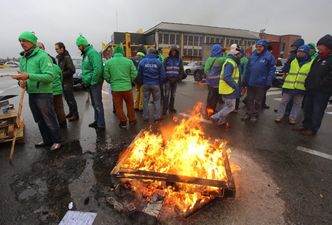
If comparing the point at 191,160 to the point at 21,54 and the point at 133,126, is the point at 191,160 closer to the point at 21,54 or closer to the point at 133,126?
the point at 133,126

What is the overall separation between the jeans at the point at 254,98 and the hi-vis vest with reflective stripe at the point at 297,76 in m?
0.67

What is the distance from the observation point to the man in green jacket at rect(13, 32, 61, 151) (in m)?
3.54

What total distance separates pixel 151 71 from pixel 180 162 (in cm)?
327

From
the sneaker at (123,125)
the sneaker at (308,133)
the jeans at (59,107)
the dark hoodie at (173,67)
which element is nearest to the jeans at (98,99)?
the sneaker at (123,125)

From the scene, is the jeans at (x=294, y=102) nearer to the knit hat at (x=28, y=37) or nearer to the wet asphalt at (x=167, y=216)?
the wet asphalt at (x=167, y=216)

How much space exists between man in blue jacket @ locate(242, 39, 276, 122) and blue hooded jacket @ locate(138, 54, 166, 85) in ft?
8.36

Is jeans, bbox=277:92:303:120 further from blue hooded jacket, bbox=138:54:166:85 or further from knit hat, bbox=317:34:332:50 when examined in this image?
blue hooded jacket, bbox=138:54:166:85

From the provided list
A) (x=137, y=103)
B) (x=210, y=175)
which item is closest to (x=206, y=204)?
(x=210, y=175)

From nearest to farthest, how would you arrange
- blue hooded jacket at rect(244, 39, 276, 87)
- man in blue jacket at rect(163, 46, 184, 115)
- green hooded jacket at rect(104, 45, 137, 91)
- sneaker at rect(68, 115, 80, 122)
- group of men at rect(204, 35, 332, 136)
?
1. group of men at rect(204, 35, 332, 136)
2. green hooded jacket at rect(104, 45, 137, 91)
3. blue hooded jacket at rect(244, 39, 276, 87)
4. sneaker at rect(68, 115, 80, 122)
5. man in blue jacket at rect(163, 46, 184, 115)

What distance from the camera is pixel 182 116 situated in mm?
6812

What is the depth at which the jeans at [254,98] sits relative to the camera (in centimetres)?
595

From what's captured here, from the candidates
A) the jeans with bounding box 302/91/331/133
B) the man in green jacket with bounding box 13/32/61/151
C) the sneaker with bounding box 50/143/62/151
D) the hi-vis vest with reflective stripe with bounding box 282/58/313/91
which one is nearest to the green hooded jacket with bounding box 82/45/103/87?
the man in green jacket with bounding box 13/32/61/151

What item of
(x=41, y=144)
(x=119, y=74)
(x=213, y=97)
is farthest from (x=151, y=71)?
(x=41, y=144)

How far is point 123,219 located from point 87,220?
429 mm
